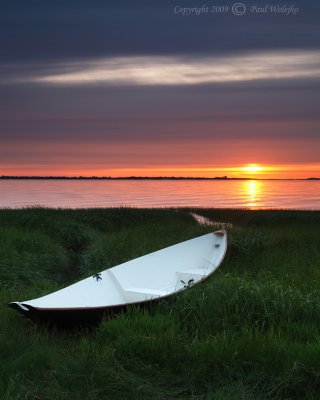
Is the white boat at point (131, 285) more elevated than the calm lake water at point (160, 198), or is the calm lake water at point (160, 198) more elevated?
the white boat at point (131, 285)

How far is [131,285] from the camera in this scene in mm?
9555

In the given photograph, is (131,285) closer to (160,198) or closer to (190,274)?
(190,274)

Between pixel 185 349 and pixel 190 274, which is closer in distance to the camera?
pixel 185 349

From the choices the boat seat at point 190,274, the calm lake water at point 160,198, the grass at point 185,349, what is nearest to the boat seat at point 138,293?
the grass at point 185,349

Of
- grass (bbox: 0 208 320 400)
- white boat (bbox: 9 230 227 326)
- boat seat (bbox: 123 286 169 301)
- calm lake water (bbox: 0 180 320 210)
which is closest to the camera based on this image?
grass (bbox: 0 208 320 400)

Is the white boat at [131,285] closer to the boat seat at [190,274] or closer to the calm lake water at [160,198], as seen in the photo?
the boat seat at [190,274]

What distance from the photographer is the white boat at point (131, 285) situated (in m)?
6.90

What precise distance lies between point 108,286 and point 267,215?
2046 cm

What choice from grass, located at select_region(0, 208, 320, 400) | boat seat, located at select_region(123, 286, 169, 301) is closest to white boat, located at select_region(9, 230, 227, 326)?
boat seat, located at select_region(123, 286, 169, 301)

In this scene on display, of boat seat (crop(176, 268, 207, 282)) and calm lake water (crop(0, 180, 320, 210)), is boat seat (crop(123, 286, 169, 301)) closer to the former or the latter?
boat seat (crop(176, 268, 207, 282))

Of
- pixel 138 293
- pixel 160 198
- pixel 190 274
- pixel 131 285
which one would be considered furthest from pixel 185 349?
pixel 160 198

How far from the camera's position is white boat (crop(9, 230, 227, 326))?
272 inches

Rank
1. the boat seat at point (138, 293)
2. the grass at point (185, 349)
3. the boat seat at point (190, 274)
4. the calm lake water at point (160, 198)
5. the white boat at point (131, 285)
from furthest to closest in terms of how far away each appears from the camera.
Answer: the calm lake water at point (160, 198)
the boat seat at point (190, 274)
the boat seat at point (138, 293)
the white boat at point (131, 285)
the grass at point (185, 349)

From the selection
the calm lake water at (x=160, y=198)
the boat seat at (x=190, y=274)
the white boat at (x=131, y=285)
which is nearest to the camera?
the white boat at (x=131, y=285)
